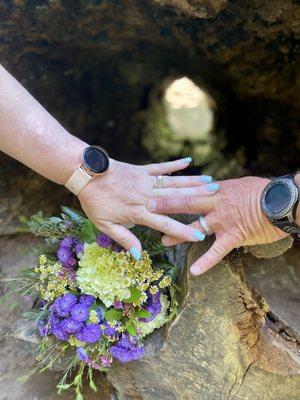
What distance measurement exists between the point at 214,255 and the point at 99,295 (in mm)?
486

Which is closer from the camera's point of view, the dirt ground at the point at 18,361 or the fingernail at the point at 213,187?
the fingernail at the point at 213,187

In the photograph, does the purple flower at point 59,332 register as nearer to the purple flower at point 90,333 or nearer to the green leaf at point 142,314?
the purple flower at point 90,333

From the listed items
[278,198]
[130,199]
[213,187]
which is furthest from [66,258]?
[278,198]

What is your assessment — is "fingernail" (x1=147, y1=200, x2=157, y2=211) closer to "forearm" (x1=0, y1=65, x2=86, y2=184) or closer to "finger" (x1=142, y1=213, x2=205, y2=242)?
"finger" (x1=142, y1=213, x2=205, y2=242)

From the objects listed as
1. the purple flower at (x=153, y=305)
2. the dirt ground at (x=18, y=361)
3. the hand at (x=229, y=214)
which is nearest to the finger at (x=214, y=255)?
the hand at (x=229, y=214)

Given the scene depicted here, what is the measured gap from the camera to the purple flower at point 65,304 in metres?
1.87

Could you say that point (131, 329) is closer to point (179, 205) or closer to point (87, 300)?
point (87, 300)

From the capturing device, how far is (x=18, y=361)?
2387 mm

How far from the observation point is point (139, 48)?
8.83ft

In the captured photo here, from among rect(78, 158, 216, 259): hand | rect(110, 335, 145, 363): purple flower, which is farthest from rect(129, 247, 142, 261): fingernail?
rect(110, 335, 145, 363): purple flower

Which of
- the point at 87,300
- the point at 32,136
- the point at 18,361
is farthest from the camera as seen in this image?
the point at 18,361

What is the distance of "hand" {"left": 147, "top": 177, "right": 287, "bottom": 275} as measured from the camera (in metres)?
1.66

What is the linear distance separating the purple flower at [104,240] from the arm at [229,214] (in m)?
0.24

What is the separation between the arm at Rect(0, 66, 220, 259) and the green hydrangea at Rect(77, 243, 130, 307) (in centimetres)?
11
